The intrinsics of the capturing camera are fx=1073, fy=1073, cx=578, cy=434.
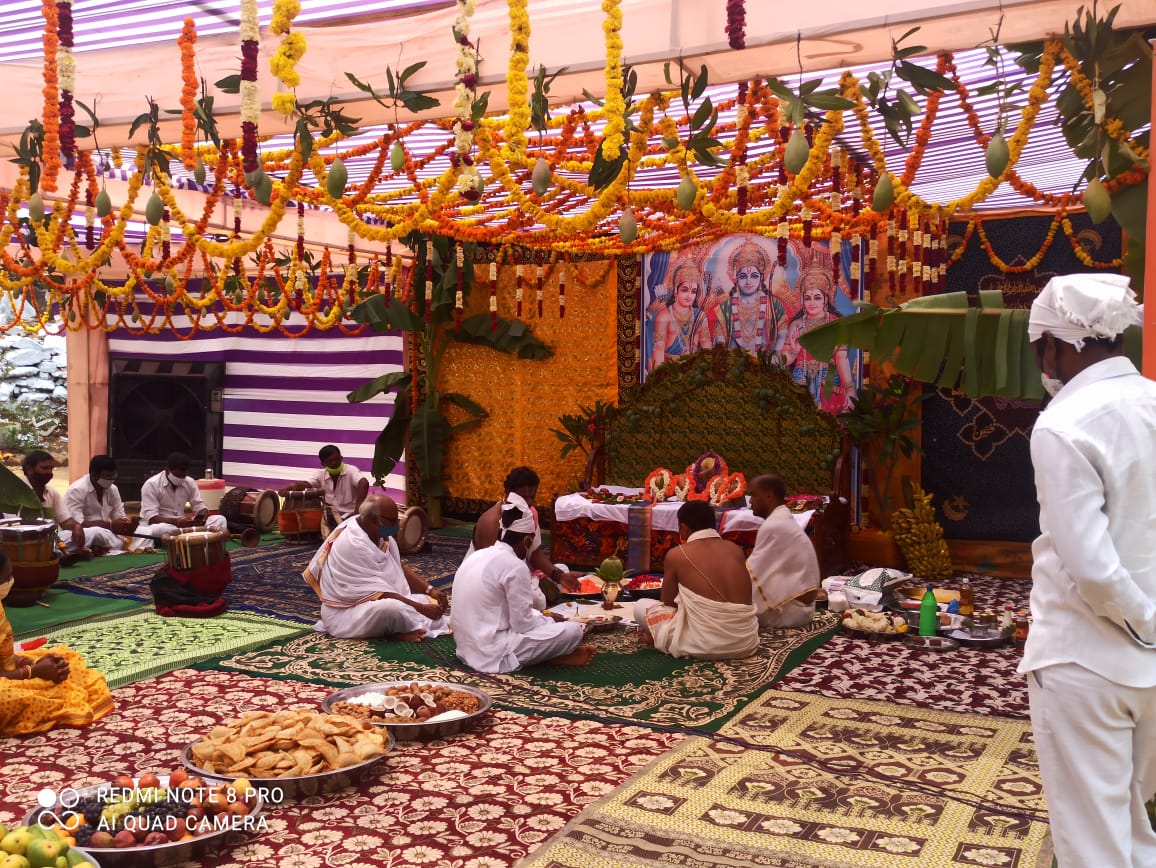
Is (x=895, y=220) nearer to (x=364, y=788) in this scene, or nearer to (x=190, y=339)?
(x=364, y=788)

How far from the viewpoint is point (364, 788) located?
4.31m

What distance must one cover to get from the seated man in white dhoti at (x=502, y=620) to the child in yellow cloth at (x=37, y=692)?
76.5 inches

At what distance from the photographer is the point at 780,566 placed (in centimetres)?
725

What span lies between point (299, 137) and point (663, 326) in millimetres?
6475

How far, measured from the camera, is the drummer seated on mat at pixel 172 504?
981 cm

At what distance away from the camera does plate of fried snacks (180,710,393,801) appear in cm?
414

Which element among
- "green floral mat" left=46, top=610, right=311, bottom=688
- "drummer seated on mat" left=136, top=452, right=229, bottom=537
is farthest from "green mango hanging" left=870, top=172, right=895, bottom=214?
"drummer seated on mat" left=136, top=452, right=229, bottom=537

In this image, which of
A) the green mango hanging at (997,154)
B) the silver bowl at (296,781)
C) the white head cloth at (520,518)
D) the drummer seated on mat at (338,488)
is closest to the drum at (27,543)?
the drummer seated on mat at (338,488)

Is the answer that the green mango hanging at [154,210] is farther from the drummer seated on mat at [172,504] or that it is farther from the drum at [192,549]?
the drummer seated on mat at [172,504]

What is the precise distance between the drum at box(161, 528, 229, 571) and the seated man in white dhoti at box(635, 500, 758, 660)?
3207 millimetres

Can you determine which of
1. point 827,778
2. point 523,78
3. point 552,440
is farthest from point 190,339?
point 827,778

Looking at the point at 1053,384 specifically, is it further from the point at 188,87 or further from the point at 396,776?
the point at 188,87

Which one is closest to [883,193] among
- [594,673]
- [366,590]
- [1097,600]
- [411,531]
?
[1097,600]

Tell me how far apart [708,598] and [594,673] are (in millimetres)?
806
